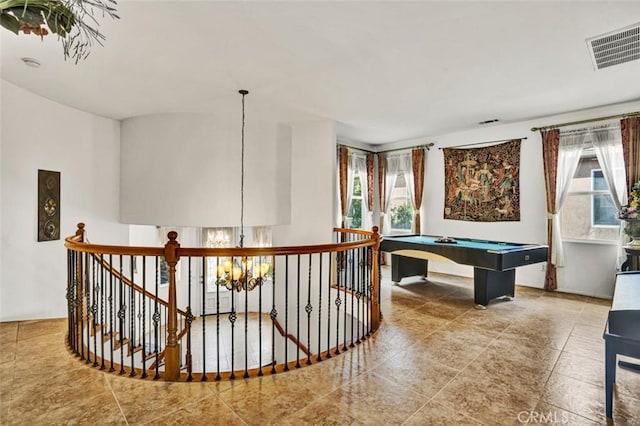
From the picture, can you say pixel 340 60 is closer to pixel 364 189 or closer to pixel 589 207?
pixel 364 189

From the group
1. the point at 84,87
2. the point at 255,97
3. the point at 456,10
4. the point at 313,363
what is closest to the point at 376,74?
the point at 456,10

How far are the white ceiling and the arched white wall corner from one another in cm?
35

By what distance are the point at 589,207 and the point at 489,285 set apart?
7.79 ft

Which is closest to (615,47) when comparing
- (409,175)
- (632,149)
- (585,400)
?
(632,149)

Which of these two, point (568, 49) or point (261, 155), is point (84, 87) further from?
point (568, 49)

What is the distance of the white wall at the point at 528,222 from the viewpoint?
4.99 meters

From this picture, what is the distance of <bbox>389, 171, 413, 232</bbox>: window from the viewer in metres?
7.51

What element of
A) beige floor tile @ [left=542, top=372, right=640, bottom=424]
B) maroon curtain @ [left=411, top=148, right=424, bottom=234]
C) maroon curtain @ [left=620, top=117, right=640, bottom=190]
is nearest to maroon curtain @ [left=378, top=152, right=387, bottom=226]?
maroon curtain @ [left=411, top=148, right=424, bottom=234]

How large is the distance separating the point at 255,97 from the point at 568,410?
458 cm

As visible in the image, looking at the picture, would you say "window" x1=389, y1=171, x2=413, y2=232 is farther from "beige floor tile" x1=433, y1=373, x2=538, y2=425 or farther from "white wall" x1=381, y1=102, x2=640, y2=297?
"beige floor tile" x1=433, y1=373, x2=538, y2=425

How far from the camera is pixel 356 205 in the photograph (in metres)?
7.77

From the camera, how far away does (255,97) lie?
446 centimetres

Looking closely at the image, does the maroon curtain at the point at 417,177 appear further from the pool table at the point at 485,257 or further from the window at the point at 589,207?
the window at the point at 589,207

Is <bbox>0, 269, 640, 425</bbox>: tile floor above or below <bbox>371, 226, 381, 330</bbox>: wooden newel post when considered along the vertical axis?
below
